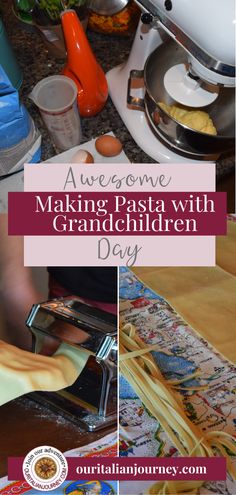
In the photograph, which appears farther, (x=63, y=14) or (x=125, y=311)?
(x=63, y=14)

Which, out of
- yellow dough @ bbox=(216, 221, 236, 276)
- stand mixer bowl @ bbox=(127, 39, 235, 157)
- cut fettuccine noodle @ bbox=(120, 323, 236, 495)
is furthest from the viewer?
stand mixer bowl @ bbox=(127, 39, 235, 157)

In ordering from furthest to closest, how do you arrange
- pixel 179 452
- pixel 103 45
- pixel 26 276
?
1. pixel 103 45
2. pixel 26 276
3. pixel 179 452

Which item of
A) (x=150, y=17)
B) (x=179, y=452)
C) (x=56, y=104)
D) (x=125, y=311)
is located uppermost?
(x=150, y=17)

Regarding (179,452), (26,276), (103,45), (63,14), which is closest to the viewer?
(179,452)

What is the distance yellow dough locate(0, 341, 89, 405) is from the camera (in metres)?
0.63

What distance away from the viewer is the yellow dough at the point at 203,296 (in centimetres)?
67

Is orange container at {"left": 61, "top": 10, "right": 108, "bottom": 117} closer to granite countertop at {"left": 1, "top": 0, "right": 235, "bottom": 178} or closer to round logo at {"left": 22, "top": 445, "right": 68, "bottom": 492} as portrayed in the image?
granite countertop at {"left": 1, "top": 0, "right": 235, "bottom": 178}

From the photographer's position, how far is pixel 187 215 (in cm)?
73

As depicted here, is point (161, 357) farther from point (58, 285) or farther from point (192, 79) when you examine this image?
point (192, 79)

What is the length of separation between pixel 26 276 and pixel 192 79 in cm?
34

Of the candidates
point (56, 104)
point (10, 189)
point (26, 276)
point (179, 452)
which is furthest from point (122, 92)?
point (179, 452)

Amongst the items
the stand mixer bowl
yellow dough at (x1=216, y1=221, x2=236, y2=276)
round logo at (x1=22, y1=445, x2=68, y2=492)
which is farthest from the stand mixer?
round logo at (x1=22, y1=445, x2=68, y2=492)

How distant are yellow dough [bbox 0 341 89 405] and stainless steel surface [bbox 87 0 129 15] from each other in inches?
21.5

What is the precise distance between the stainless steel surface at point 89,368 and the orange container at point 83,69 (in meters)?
0.38
